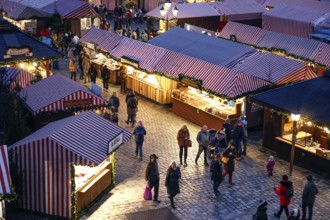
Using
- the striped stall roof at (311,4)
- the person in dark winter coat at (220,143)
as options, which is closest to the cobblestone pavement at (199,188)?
the person in dark winter coat at (220,143)

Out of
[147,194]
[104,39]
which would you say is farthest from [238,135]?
[104,39]

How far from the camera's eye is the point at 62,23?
1416 inches

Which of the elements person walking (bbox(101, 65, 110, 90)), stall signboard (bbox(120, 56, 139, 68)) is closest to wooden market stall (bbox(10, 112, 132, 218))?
stall signboard (bbox(120, 56, 139, 68))

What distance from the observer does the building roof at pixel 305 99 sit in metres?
17.2

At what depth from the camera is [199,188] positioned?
52.2 ft

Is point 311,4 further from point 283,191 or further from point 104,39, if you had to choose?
point 283,191

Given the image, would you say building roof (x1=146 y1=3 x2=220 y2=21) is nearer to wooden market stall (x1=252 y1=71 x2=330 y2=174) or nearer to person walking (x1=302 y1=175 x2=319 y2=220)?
wooden market stall (x1=252 y1=71 x2=330 y2=174)

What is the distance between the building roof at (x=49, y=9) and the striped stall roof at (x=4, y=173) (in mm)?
24862

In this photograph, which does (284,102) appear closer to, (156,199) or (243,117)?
(243,117)

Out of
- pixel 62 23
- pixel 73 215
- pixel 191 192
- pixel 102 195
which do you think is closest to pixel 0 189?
pixel 73 215

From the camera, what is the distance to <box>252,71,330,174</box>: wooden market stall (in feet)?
56.5

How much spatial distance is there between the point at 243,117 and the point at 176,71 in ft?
13.8

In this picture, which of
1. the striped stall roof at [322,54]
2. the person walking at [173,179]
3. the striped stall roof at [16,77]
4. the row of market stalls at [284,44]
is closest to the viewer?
the person walking at [173,179]

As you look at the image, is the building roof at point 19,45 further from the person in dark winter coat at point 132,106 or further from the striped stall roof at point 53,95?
the person in dark winter coat at point 132,106
